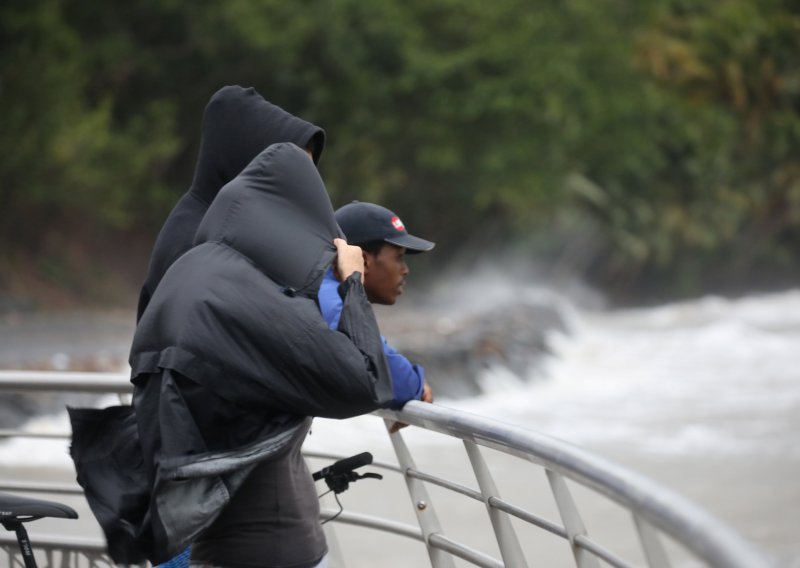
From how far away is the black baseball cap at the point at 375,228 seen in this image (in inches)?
134

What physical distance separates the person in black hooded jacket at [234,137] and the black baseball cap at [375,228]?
36 cm

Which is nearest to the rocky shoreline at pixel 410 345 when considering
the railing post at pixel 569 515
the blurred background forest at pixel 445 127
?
the blurred background forest at pixel 445 127

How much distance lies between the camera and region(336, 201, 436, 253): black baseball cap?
341 centimetres

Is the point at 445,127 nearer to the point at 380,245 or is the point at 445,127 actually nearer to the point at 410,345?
the point at 410,345

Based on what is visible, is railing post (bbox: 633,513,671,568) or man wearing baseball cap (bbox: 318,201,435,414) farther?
man wearing baseball cap (bbox: 318,201,435,414)

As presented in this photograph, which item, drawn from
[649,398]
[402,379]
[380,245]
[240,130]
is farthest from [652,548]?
[649,398]

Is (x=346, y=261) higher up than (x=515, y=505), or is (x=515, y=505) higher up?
(x=346, y=261)

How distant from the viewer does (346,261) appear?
271 centimetres

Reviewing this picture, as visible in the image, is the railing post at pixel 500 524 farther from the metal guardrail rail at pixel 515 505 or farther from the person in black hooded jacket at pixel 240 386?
the person in black hooded jacket at pixel 240 386

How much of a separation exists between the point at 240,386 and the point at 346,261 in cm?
38

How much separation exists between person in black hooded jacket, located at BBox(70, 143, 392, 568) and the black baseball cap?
2.19 ft

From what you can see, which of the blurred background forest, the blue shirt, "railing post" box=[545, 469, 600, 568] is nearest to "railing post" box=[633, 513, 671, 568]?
"railing post" box=[545, 469, 600, 568]

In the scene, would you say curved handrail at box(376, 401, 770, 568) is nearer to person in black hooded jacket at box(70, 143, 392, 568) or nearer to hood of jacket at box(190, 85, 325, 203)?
person in black hooded jacket at box(70, 143, 392, 568)

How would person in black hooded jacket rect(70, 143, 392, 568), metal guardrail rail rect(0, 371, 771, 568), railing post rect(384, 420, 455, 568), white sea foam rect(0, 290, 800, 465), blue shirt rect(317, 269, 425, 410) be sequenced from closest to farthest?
metal guardrail rail rect(0, 371, 771, 568) < person in black hooded jacket rect(70, 143, 392, 568) < blue shirt rect(317, 269, 425, 410) < railing post rect(384, 420, 455, 568) < white sea foam rect(0, 290, 800, 465)
